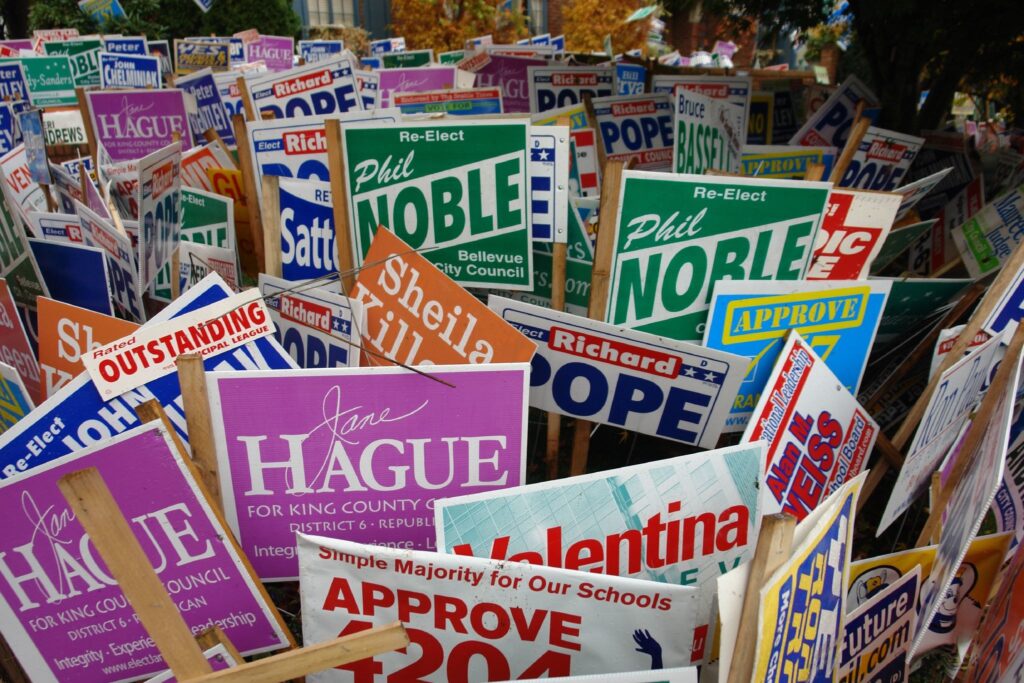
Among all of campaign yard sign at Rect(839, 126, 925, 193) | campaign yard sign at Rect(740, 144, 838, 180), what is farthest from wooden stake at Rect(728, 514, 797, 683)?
campaign yard sign at Rect(839, 126, 925, 193)

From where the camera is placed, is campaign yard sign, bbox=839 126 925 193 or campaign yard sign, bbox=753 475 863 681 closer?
campaign yard sign, bbox=753 475 863 681

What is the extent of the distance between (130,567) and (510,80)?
848cm

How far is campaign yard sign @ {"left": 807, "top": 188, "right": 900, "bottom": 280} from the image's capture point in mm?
3611

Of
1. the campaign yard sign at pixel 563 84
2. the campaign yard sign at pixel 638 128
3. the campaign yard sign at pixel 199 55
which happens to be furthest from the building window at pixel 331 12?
the campaign yard sign at pixel 638 128

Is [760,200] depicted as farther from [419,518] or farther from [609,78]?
[609,78]

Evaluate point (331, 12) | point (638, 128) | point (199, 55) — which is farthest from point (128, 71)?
point (331, 12)

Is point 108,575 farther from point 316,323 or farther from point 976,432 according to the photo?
point 976,432

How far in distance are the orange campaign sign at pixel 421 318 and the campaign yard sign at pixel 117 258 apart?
1.17m

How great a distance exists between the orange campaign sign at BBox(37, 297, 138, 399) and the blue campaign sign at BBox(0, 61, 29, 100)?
7093mm

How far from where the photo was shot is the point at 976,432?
283 cm

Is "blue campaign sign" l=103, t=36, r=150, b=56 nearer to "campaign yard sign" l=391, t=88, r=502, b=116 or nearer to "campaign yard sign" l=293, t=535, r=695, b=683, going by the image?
"campaign yard sign" l=391, t=88, r=502, b=116

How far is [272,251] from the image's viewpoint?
12.1ft

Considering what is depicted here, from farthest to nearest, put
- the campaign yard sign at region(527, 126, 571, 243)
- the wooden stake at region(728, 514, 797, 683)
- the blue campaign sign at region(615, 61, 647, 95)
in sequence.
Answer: the blue campaign sign at region(615, 61, 647, 95)
the campaign yard sign at region(527, 126, 571, 243)
the wooden stake at region(728, 514, 797, 683)

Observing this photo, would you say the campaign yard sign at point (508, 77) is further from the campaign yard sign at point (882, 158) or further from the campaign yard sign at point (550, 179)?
the campaign yard sign at point (550, 179)
